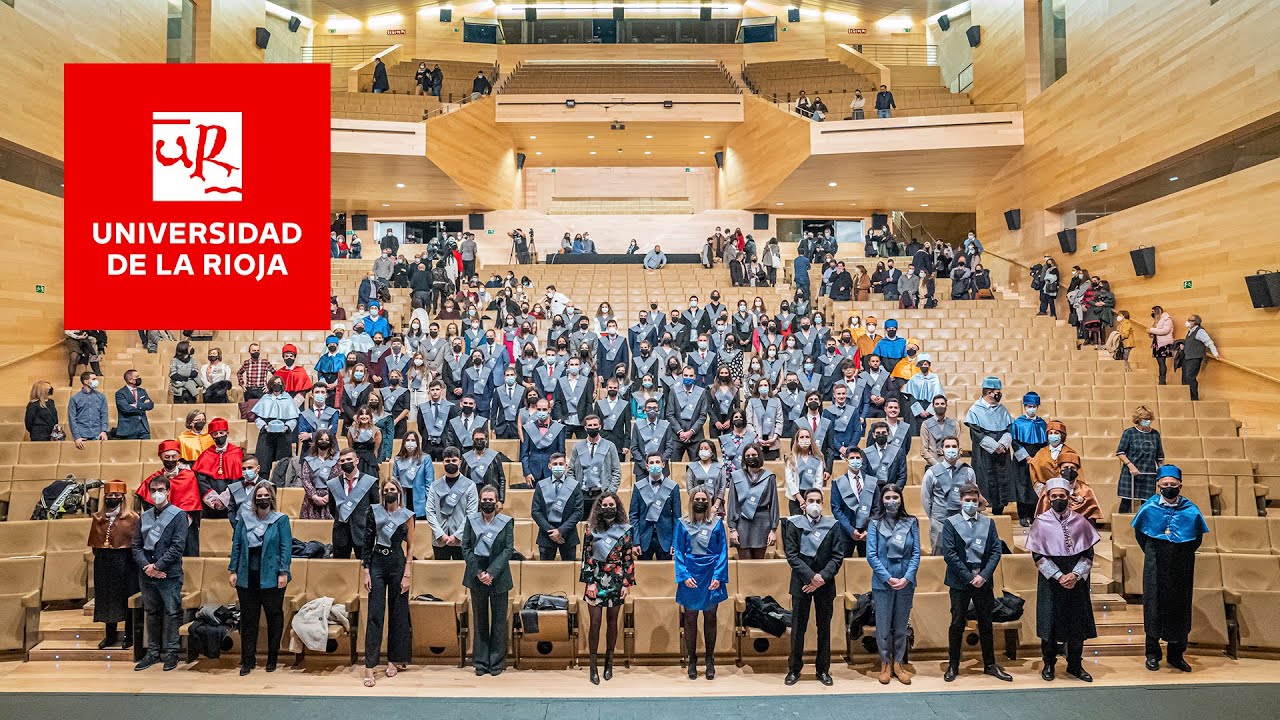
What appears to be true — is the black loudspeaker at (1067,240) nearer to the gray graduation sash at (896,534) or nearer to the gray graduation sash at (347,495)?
the gray graduation sash at (896,534)

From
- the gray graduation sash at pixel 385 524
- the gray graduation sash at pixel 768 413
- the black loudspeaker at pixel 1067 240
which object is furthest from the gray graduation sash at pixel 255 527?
the black loudspeaker at pixel 1067 240

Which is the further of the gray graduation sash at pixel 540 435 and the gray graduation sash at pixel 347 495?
the gray graduation sash at pixel 540 435

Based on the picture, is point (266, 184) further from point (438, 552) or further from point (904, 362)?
point (904, 362)

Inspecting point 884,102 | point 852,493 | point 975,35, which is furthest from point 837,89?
point 852,493

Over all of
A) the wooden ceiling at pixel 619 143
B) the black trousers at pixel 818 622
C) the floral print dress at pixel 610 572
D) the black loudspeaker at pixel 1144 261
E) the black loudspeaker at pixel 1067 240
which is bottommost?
the black trousers at pixel 818 622

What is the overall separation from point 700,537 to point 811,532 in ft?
2.36

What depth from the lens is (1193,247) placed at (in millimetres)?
11469

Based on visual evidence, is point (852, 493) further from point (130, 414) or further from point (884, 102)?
point (884, 102)

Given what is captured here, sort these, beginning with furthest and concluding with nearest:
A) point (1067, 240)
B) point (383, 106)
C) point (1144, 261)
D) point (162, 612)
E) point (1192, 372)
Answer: point (383, 106) < point (1067, 240) < point (1144, 261) < point (1192, 372) < point (162, 612)

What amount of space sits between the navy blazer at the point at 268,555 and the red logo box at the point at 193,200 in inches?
73.4

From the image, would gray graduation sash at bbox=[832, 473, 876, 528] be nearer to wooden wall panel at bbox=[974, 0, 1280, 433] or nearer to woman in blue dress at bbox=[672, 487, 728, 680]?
woman in blue dress at bbox=[672, 487, 728, 680]

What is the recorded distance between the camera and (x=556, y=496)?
6457mm

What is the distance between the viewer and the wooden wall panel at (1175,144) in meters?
10.4

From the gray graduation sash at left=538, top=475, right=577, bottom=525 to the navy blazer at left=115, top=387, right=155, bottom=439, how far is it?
4509 mm
